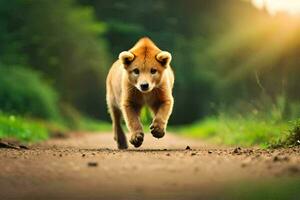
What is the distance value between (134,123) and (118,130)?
7.01 feet

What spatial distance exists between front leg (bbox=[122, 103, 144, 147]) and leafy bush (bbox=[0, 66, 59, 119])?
9.41m

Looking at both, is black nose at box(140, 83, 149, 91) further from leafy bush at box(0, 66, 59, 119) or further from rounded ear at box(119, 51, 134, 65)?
leafy bush at box(0, 66, 59, 119)

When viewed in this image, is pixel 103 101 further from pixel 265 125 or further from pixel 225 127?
pixel 265 125

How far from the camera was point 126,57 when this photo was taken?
34.9 ft

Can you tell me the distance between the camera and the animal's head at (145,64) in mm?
10492

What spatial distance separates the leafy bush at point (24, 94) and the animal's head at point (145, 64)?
31.1 ft

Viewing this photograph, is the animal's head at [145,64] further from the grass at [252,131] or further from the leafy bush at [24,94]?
the leafy bush at [24,94]

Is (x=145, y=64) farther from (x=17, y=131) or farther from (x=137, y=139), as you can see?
(x=17, y=131)

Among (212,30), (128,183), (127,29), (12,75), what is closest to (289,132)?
(128,183)

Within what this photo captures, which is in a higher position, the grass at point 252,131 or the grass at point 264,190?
the grass at point 252,131

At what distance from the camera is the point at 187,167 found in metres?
6.82

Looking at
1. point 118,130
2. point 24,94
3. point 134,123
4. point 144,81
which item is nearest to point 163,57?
point 144,81

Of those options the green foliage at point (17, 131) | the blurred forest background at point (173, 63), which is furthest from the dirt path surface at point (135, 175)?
the green foliage at point (17, 131)

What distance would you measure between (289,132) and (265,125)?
3.67 m
